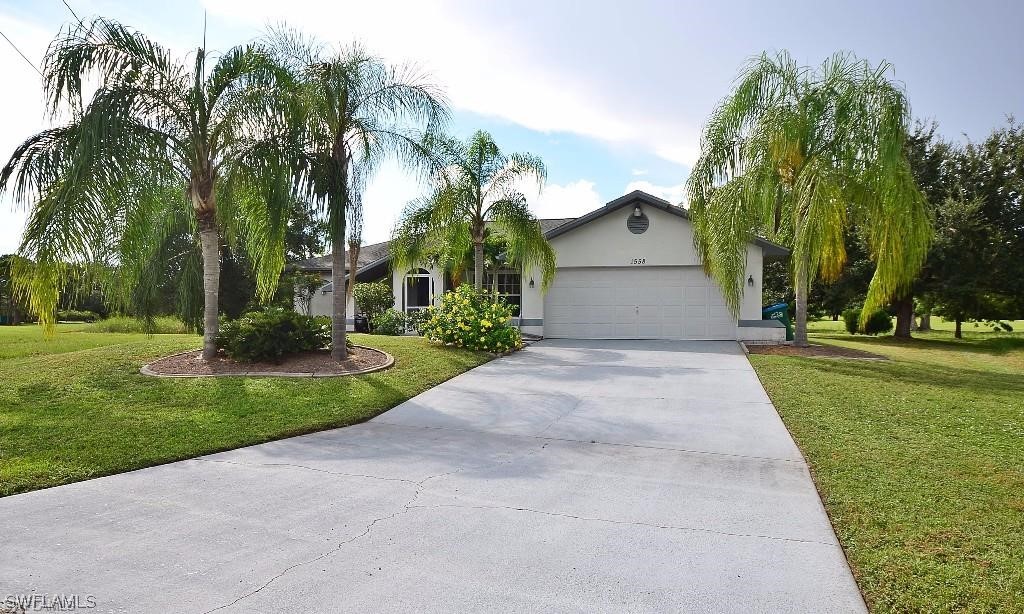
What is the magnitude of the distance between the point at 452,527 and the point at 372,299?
53.2ft

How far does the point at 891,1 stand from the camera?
11.2m

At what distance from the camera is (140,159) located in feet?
28.4

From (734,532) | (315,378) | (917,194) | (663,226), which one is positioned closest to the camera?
(734,532)

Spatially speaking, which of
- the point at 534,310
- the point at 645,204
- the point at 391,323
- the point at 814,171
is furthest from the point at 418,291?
the point at 814,171

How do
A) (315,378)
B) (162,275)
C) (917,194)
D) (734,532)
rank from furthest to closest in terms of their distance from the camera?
(162,275), (917,194), (315,378), (734,532)

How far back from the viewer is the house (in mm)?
17516

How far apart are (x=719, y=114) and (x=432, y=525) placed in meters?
13.4

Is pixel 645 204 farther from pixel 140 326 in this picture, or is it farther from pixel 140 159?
pixel 140 326

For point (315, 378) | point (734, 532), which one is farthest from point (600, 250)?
A: point (734, 532)

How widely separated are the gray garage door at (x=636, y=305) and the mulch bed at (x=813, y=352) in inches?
81.5

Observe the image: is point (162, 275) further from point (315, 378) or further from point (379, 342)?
point (315, 378)

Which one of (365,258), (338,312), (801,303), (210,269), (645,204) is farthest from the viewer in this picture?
(365,258)

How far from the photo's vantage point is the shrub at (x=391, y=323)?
18203 millimetres

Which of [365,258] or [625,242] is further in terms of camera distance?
[365,258]
